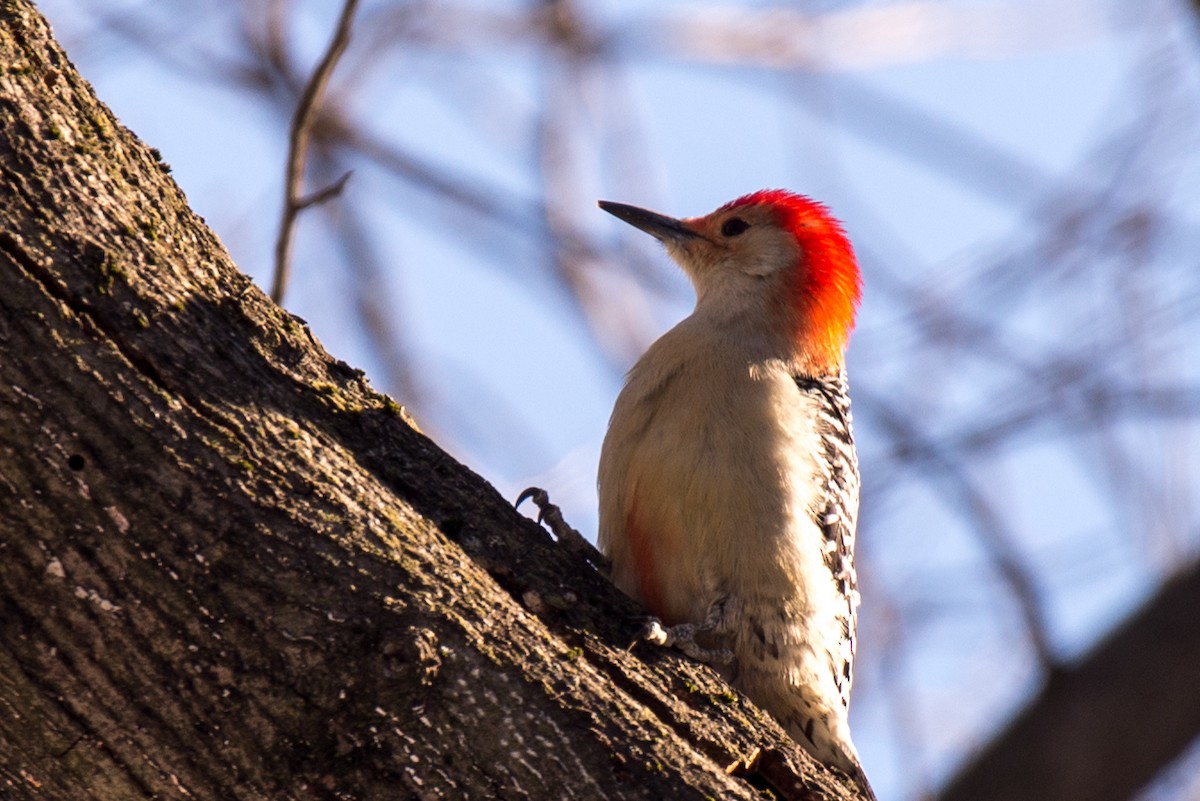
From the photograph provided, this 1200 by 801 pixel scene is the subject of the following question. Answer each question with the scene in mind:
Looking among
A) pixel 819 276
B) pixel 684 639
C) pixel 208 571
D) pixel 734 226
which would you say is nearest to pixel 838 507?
pixel 684 639

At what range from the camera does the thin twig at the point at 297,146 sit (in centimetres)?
411

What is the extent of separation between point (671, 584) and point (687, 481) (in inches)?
12.8

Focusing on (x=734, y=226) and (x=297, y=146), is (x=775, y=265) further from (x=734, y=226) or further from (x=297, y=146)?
(x=297, y=146)

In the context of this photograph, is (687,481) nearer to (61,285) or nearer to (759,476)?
(759,476)

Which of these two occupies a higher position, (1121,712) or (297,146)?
(1121,712)

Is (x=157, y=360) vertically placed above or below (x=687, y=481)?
below

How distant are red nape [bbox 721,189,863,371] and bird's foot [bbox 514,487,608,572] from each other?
1303mm

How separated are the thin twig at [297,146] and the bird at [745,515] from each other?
1216 mm

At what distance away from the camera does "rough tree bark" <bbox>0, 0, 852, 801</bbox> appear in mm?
2549

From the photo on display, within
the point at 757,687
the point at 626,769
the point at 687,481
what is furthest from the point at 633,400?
the point at 626,769

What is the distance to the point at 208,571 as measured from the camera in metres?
2.60

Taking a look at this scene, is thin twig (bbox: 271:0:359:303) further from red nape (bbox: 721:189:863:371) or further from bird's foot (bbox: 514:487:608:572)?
red nape (bbox: 721:189:863:371)

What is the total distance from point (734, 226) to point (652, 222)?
15.9 inches

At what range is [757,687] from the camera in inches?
161
